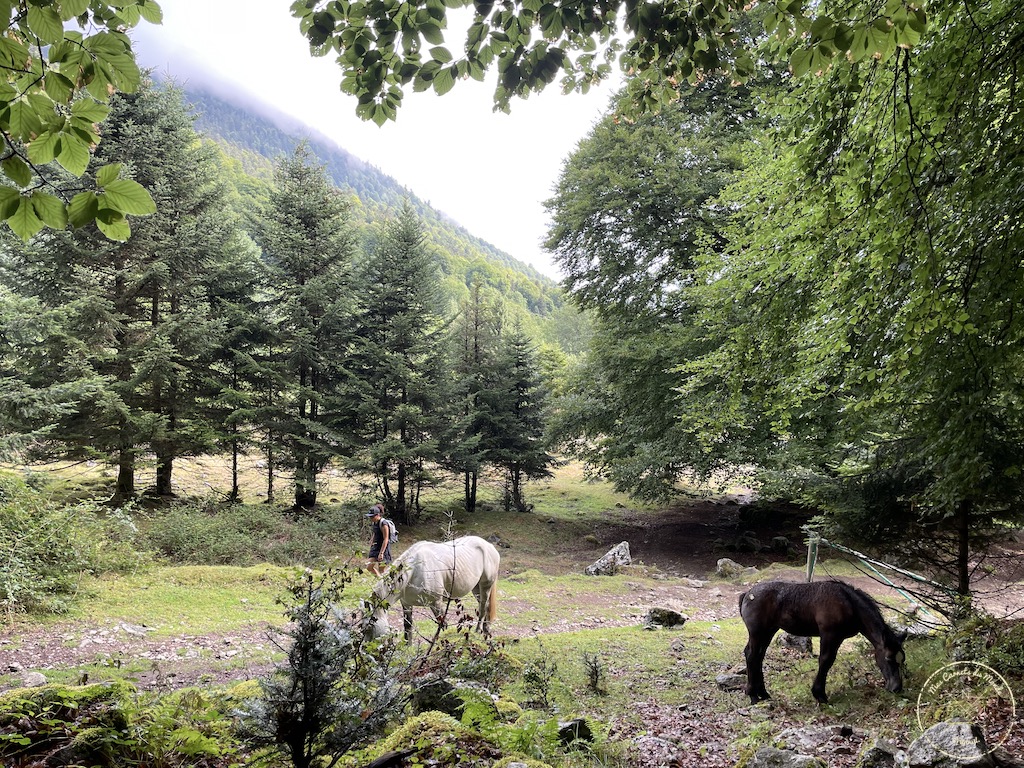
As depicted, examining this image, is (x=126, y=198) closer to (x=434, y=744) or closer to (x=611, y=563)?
(x=434, y=744)

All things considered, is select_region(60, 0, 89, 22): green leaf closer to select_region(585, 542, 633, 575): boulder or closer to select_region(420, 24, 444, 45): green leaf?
select_region(420, 24, 444, 45): green leaf

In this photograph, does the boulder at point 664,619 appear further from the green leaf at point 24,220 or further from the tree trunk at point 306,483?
the tree trunk at point 306,483

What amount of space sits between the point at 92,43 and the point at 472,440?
1923cm

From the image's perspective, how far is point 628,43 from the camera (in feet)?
10.6

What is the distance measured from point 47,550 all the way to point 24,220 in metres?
11.2

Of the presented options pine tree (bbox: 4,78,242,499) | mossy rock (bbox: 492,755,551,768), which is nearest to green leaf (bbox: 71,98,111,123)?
mossy rock (bbox: 492,755,551,768)

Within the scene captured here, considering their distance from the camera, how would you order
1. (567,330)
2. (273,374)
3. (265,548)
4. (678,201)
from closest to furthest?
(265,548) < (678,201) < (273,374) < (567,330)

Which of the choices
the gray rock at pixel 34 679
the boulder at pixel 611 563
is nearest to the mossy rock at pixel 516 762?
the gray rock at pixel 34 679

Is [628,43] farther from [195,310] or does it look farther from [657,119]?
[195,310]

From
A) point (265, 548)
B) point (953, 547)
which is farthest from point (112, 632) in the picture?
point (953, 547)

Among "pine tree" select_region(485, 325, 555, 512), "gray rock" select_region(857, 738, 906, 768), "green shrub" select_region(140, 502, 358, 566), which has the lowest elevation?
"green shrub" select_region(140, 502, 358, 566)

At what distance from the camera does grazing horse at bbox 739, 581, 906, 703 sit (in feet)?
14.9

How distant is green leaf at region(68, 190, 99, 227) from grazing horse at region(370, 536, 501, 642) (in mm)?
4963

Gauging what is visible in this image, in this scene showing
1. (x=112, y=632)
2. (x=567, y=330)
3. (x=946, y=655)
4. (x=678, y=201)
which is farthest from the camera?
(x=567, y=330)
